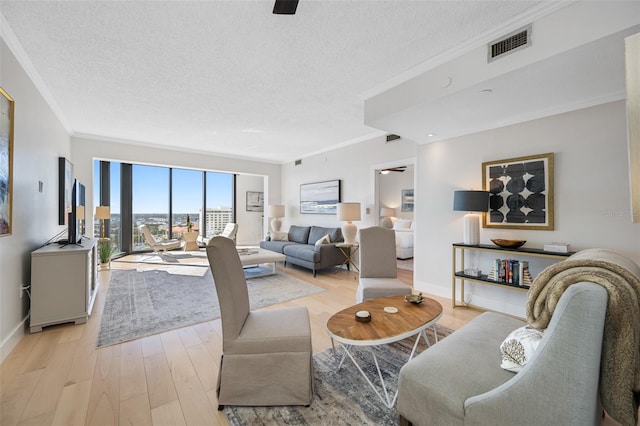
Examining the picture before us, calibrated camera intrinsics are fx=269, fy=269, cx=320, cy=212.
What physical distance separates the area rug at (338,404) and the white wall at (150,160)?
537cm

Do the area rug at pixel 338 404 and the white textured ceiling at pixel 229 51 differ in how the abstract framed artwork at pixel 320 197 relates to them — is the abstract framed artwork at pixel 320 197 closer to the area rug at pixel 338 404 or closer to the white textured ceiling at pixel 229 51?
the white textured ceiling at pixel 229 51

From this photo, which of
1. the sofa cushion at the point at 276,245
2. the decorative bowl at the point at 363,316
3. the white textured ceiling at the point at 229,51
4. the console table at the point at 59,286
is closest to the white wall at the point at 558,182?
the white textured ceiling at the point at 229,51

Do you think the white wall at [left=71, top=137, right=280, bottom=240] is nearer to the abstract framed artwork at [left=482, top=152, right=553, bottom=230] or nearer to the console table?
the console table

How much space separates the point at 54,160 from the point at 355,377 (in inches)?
187

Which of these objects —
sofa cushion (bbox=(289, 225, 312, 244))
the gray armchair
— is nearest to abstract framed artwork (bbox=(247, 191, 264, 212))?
sofa cushion (bbox=(289, 225, 312, 244))

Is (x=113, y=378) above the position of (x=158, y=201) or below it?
below

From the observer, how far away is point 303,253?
17.0ft

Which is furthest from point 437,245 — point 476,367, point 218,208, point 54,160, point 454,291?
point 218,208

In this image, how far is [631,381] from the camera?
0.97m

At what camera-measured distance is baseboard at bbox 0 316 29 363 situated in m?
2.16

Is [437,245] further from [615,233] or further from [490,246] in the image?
[615,233]

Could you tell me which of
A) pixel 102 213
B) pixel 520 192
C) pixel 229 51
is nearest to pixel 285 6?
pixel 229 51

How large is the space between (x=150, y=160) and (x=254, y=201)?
4.21 m

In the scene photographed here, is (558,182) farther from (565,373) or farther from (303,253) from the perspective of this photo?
(303,253)
